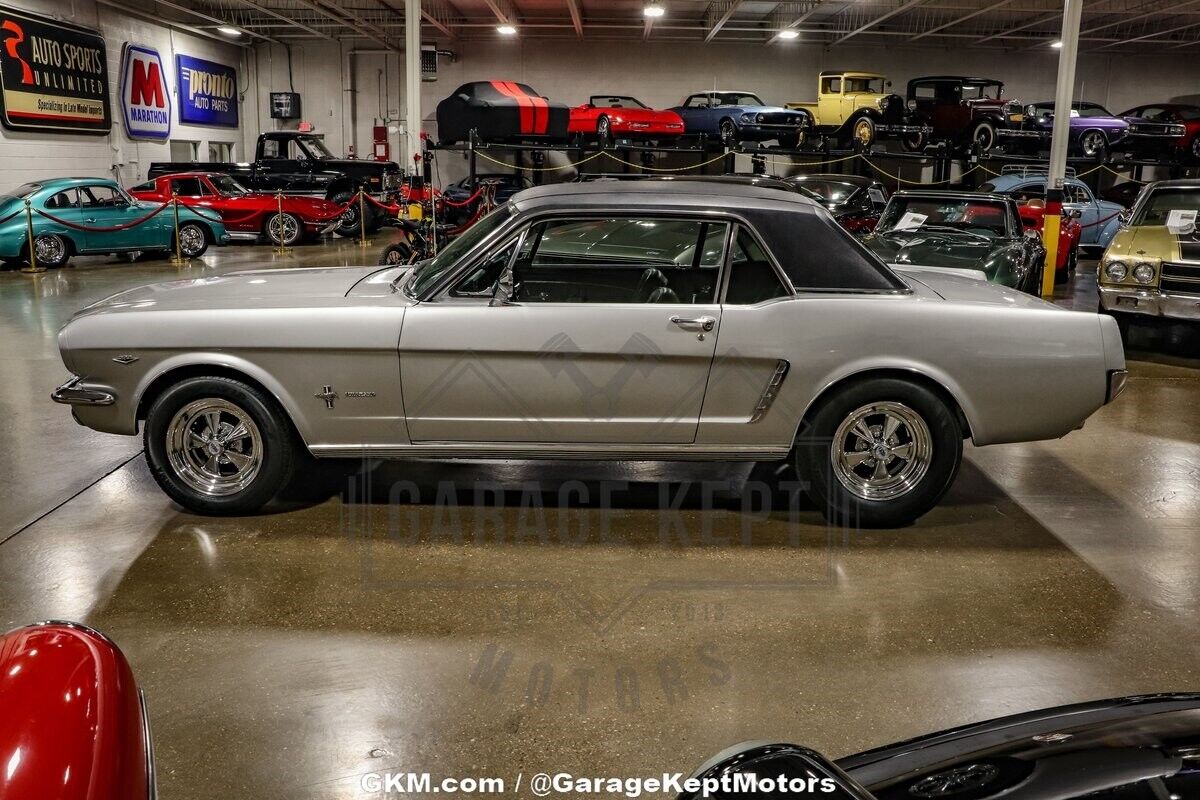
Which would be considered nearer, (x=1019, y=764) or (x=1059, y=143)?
(x=1019, y=764)

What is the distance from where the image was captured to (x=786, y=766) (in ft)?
5.02

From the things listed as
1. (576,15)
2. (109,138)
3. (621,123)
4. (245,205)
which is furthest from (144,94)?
(621,123)

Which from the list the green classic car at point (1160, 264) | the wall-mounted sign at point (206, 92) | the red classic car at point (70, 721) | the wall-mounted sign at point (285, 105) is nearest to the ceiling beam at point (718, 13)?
the wall-mounted sign at point (285, 105)

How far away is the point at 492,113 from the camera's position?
59.4ft

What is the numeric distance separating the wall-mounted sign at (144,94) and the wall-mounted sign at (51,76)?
33.5 inches

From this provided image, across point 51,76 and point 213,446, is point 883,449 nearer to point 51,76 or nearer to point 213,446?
point 213,446

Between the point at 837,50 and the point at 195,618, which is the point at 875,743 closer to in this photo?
the point at 195,618

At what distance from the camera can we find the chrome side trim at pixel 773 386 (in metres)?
4.21

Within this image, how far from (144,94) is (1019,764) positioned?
2585 cm

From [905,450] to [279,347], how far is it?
281cm

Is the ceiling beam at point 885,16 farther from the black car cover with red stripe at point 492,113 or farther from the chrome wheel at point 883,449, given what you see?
the chrome wheel at point 883,449

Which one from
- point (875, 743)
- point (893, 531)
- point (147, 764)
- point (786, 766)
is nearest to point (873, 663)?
point (875, 743)

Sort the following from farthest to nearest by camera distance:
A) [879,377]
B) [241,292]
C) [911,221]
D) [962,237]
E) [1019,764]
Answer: [911,221] → [962,237] → [241,292] → [879,377] → [1019,764]

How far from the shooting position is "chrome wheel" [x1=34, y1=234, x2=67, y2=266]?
47.2 feet
